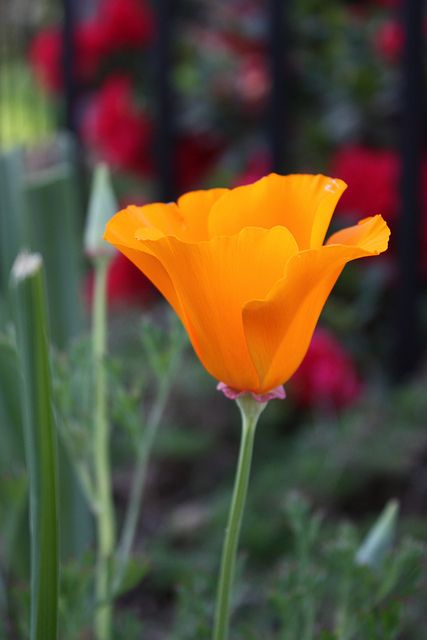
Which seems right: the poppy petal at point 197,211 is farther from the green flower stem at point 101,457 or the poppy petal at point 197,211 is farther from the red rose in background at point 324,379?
the red rose in background at point 324,379

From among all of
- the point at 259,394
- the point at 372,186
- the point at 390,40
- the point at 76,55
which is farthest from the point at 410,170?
the point at 259,394

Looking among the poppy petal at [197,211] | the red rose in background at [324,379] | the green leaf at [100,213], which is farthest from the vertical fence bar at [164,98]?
the poppy petal at [197,211]

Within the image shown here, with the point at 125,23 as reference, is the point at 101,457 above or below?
below

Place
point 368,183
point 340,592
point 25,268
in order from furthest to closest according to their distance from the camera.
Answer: point 368,183 → point 340,592 → point 25,268

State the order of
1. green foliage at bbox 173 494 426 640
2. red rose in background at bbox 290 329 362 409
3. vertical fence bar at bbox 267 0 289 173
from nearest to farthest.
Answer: green foliage at bbox 173 494 426 640 → red rose in background at bbox 290 329 362 409 → vertical fence bar at bbox 267 0 289 173

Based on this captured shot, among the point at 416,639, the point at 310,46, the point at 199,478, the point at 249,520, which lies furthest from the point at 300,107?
the point at 416,639

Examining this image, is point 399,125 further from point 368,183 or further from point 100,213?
point 100,213

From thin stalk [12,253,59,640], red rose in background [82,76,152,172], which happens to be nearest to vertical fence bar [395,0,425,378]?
red rose in background [82,76,152,172]

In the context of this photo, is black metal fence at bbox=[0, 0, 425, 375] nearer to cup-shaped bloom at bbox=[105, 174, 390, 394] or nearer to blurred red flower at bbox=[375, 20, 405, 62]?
blurred red flower at bbox=[375, 20, 405, 62]
